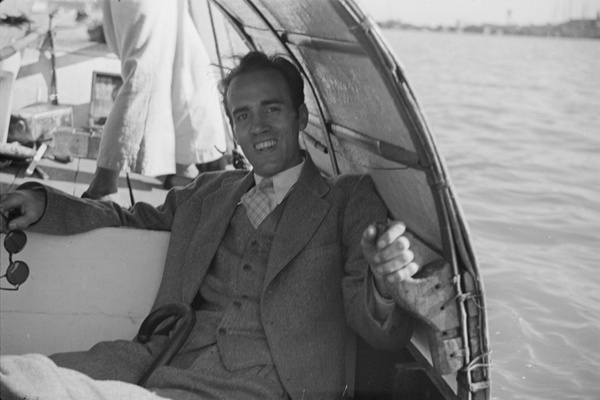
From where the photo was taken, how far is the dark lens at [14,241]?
9.05 feet

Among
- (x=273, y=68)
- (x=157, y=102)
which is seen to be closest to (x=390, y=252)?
(x=273, y=68)

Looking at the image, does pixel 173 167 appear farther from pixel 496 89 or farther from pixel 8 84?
pixel 496 89

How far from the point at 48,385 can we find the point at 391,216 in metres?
1.20

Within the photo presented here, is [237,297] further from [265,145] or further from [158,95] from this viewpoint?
[158,95]

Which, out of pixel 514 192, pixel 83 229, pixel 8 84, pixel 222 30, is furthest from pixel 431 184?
pixel 514 192

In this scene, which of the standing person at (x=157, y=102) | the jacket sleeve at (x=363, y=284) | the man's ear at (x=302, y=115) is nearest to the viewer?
the jacket sleeve at (x=363, y=284)

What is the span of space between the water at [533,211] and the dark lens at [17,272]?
5.02 feet

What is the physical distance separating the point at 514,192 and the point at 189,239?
38.6 feet

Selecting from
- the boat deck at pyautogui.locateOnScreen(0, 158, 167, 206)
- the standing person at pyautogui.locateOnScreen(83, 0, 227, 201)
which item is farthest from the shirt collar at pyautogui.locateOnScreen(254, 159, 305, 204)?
the boat deck at pyautogui.locateOnScreen(0, 158, 167, 206)

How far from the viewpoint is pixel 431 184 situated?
211cm

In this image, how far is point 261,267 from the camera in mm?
2582

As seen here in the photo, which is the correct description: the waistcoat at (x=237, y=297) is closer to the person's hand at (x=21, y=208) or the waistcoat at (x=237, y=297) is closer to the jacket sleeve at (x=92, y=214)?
the jacket sleeve at (x=92, y=214)

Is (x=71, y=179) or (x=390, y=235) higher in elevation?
(x=390, y=235)

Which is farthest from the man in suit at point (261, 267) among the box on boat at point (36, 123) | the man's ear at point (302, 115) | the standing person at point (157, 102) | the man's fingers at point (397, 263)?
A: the box on boat at point (36, 123)
